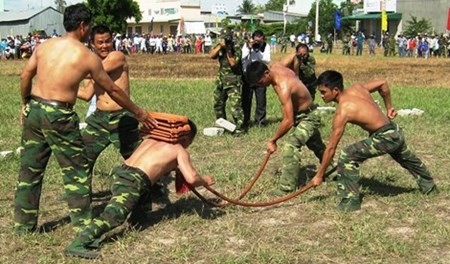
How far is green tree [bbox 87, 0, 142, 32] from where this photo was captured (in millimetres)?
48841

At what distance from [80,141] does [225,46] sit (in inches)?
208

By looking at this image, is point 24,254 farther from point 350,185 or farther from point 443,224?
point 443,224

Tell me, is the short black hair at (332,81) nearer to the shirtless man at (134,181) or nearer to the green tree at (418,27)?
the shirtless man at (134,181)

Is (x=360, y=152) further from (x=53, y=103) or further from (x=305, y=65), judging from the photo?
(x=305, y=65)

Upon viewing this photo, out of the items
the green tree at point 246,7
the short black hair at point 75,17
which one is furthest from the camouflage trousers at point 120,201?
the green tree at point 246,7

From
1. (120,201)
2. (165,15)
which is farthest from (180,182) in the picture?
(165,15)

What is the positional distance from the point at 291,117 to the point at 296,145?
534 mm

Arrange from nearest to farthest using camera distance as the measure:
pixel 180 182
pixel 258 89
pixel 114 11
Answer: pixel 180 182, pixel 258 89, pixel 114 11

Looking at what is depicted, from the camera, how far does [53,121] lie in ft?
15.1

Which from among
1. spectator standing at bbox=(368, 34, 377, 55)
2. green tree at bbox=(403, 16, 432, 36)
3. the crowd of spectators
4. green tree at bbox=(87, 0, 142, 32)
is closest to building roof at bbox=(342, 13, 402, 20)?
green tree at bbox=(403, 16, 432, 36)

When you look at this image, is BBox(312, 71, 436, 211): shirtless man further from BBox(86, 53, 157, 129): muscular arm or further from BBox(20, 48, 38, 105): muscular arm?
BBox(20, 48, 38, 105): muscular arm

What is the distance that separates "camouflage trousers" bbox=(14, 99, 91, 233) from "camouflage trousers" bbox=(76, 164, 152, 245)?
0.63 feet

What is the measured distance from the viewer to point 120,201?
4766 mm

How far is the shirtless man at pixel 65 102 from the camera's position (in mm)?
4578
